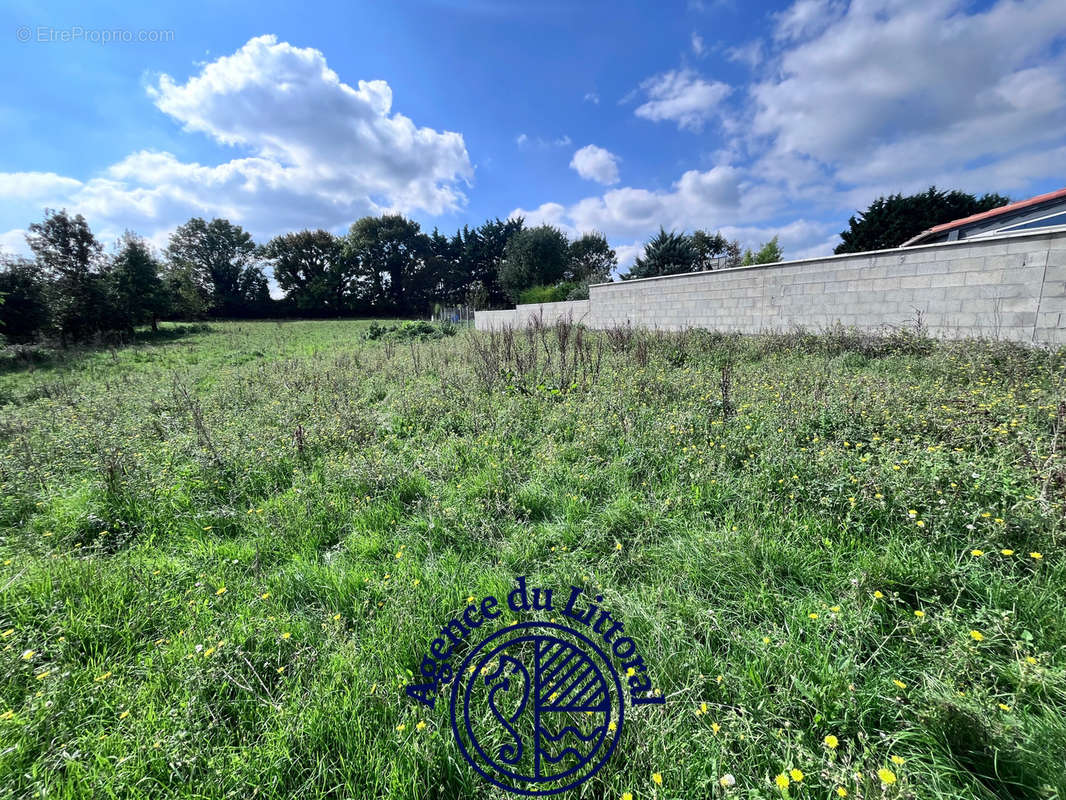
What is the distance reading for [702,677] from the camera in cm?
145

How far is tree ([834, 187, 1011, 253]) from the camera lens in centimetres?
1869

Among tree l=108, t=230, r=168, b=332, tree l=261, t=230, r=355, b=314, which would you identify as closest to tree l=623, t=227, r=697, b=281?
tree l=108, t=230, r=168, b=332

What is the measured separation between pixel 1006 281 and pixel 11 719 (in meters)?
9.81

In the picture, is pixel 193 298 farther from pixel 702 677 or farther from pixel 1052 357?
pixel 1052 357

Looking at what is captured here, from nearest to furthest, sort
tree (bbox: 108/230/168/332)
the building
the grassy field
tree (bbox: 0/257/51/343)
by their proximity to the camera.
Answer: the grassy field, the building, tree (bbox: 0/257/51/343), tree (bbox: 108/230/168/332)

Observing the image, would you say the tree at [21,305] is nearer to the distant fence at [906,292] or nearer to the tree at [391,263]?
the distant fence at [906,292]

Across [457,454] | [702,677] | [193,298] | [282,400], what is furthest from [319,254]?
[702,677]

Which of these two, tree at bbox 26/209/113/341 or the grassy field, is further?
tree at bbox 26/209/113/341

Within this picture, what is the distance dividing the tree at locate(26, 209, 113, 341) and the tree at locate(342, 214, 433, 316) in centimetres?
2085

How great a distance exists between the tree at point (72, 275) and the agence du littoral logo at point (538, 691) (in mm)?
21228

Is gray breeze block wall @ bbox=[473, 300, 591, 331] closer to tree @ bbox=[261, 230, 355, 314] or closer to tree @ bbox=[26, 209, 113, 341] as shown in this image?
tree @ bbox=[26, 209, 113, 341]

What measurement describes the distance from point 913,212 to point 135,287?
36.9m

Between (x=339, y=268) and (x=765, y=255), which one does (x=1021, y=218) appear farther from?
(x=339, y=268)

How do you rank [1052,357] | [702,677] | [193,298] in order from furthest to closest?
[193,298] → [1052,357] → [702,677]
